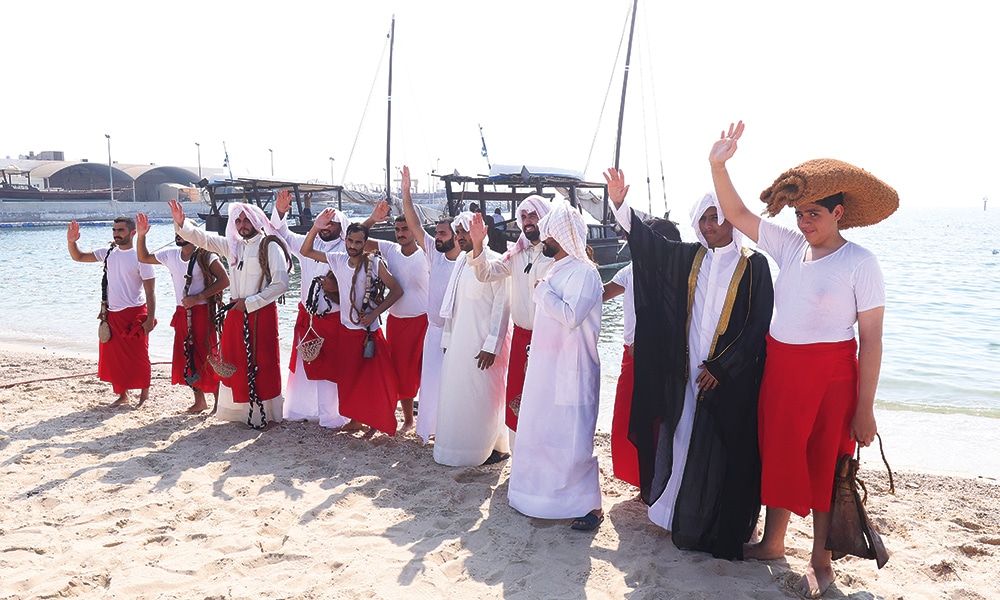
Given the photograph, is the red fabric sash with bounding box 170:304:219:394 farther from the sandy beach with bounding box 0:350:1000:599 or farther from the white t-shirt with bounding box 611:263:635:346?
the white t-shirt with bounding box 611:263:635:346

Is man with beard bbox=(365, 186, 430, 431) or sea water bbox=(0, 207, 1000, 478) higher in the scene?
man with beard bbox=(365, 186, 430, 431)

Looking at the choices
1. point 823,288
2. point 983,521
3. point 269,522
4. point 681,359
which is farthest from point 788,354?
point 269,522

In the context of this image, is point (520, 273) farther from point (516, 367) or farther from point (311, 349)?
point (311, 349)

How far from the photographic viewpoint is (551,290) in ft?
10.8

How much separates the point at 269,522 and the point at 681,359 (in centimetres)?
209

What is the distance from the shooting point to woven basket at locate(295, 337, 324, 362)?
464 centimetres

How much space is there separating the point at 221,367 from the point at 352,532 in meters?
1.93

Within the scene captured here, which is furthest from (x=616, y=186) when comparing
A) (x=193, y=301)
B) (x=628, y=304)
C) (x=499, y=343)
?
(x=193, y=301)

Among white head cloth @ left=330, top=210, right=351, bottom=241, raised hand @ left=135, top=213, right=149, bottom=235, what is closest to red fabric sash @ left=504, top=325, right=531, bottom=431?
white head cloth @ left=330, top=210, right=351, bottom=241

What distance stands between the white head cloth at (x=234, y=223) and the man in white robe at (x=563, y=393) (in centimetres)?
228

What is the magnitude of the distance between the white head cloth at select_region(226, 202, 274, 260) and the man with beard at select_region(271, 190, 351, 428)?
0.21 feet

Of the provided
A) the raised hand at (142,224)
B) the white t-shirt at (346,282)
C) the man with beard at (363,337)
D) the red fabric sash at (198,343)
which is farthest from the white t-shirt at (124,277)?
the white t-shirt at (346,282)

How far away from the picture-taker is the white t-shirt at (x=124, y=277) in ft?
17.3

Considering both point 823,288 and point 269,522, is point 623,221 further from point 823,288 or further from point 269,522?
point 269,522
